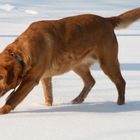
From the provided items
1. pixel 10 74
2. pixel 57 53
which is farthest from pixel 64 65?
pixel 10 74

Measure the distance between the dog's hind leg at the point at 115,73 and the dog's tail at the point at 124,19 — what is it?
460mm

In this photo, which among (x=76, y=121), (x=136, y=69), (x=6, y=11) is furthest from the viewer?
(x=6, y=11)

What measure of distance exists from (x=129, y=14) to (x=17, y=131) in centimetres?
227

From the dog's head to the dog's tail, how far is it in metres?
1.41

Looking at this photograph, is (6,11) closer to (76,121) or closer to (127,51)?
(127,51)

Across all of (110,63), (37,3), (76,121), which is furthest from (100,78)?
(37,3)

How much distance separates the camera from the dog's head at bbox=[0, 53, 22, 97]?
505 cm

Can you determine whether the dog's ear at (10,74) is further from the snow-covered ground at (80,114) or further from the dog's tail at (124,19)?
the dog's tail at (124,19)

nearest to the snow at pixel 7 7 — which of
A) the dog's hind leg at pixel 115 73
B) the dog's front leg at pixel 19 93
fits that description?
the dog's hind leg at pixel 115 73

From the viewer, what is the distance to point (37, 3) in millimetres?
17484

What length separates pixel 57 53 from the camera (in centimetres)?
552

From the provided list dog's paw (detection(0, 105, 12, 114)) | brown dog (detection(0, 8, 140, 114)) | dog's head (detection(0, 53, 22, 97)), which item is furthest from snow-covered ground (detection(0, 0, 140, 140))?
dog's head (detection(0, 53, 22, 97))

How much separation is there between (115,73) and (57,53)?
2.40ft

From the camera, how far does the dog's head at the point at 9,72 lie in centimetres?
505
